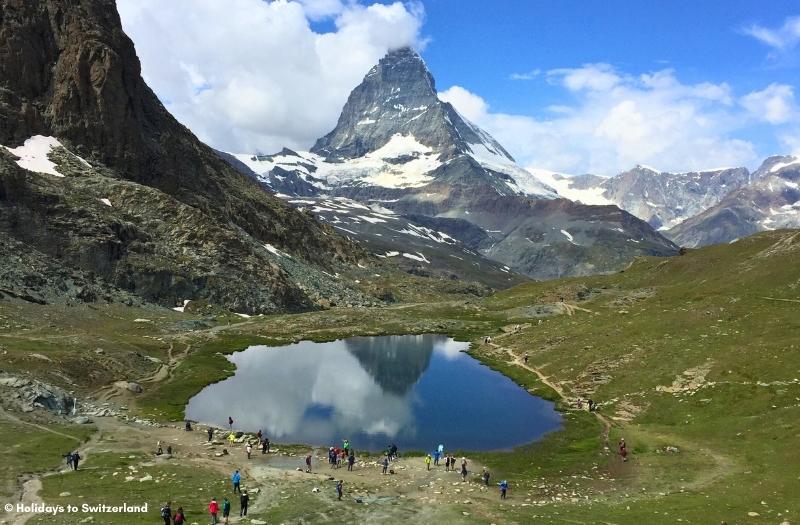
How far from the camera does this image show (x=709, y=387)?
74.6 meters

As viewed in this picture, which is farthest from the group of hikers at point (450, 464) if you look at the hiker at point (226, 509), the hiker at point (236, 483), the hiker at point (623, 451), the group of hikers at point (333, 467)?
the hiker at point (226, 509)

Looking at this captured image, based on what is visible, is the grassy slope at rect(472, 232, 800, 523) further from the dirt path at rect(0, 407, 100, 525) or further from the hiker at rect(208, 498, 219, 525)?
the dirt path at rect(0, 407, 100, 525)

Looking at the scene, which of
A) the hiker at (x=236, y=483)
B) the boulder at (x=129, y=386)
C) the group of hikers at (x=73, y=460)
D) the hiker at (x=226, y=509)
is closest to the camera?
the hiker at (x=226, y=509)

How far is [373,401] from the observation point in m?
92.7

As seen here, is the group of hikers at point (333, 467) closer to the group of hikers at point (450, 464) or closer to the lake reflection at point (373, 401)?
the group of hikers at point (450, 464)

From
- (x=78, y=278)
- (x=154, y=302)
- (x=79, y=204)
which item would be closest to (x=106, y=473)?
(x=78, y=278)

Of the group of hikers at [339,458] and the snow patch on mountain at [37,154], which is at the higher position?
the snow patch on mountain at [37,154]

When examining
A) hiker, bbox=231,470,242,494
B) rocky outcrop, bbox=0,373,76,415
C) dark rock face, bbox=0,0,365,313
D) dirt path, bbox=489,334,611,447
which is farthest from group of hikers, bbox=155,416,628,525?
dark rock face, bbox=0,0,365,313

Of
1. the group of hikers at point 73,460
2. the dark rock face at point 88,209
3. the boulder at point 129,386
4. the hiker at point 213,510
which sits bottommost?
the hiker at point 213,510

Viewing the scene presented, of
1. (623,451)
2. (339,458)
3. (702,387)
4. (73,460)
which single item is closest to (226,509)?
(73,460)

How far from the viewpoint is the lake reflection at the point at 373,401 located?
7394cm

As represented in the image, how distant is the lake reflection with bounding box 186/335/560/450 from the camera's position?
243ft

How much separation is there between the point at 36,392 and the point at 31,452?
55.0 ft

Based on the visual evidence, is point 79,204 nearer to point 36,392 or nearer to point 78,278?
point 78,278
